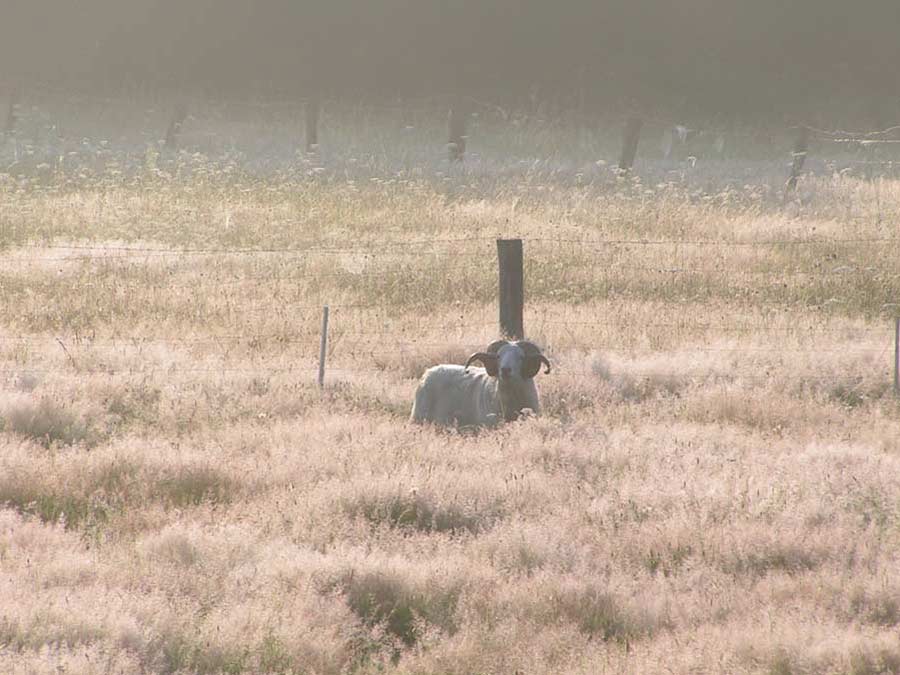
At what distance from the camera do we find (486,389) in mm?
10320

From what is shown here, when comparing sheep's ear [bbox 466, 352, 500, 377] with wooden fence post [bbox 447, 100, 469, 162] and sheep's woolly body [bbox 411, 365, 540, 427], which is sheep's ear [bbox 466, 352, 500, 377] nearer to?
sheep's woolly body [bbox 411, 365, 540, 427]

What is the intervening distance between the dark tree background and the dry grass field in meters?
21.1

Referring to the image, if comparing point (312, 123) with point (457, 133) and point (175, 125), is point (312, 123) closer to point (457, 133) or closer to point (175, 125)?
point (175, 125)

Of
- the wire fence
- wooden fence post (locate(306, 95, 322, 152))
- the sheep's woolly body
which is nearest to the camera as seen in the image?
the sheep's woolly body

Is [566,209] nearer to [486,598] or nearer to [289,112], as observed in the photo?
[486,598]

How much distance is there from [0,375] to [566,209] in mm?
12259

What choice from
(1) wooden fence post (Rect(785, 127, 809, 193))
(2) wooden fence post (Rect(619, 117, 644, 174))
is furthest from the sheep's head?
(2) wooden fence post (Rect(619, 117, 644, 174))

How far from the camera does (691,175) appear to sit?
1172 inches

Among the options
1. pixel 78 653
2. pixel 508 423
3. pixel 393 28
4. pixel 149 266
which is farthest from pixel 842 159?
pixel 78 653

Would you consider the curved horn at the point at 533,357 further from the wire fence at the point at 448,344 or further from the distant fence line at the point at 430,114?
the distant fence line at the point at 430,114

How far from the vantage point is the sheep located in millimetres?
9984

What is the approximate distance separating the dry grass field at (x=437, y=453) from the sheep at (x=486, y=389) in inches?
16.9

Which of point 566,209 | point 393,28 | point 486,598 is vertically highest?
point 393,28

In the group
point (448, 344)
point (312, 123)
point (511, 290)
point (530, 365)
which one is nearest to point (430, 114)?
point (312, 123)
